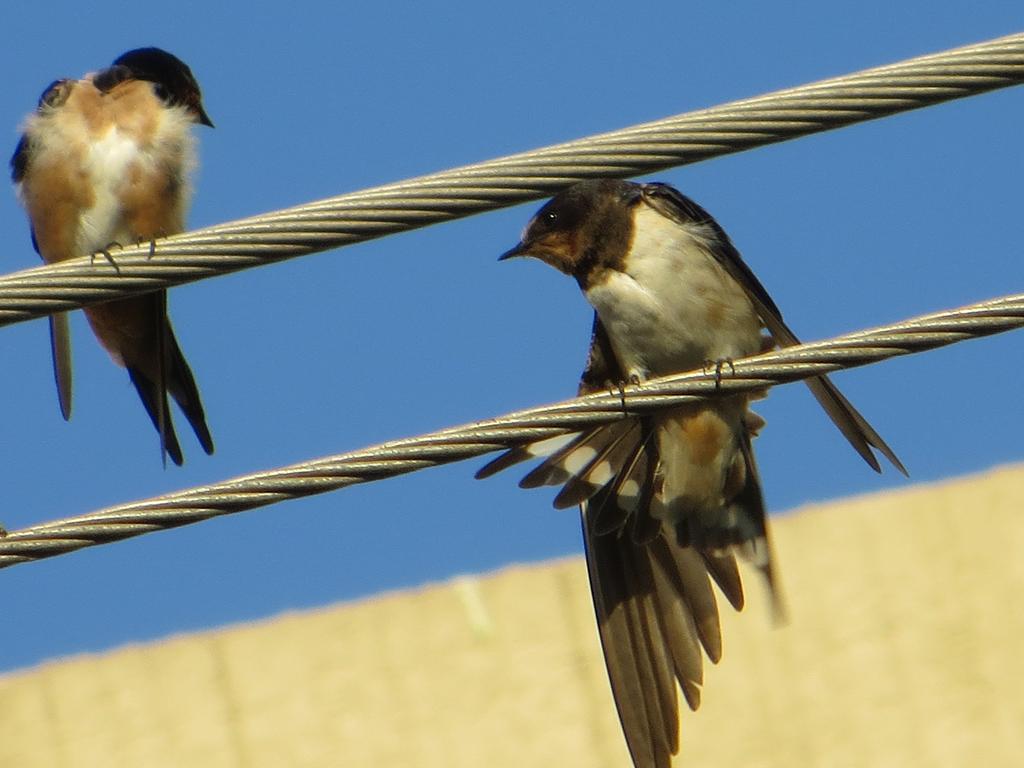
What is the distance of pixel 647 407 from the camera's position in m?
3.93

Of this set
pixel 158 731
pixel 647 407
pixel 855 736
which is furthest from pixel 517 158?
pixel 158 731

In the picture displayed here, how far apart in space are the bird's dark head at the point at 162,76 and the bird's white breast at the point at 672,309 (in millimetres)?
1671

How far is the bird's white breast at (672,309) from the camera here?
5.56 m

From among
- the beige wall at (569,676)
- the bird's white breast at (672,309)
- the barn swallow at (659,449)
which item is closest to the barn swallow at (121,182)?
the barn swallow at (659,449)

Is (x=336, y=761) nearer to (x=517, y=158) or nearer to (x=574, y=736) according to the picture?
(x=574, y=736)

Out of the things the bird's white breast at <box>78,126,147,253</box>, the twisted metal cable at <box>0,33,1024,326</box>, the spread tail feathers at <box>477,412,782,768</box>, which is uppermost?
the bird's white breast at <box>78,126,147,253</box>

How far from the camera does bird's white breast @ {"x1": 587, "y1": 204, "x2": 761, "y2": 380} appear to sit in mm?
5562

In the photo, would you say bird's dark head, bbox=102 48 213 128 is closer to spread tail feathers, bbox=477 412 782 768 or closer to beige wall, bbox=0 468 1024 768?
spread tail feathers, bbox=477 412 782 768

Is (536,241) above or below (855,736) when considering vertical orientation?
above

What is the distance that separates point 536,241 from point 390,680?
353cm

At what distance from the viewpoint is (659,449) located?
5527 millimetres

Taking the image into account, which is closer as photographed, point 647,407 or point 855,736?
point 647,407

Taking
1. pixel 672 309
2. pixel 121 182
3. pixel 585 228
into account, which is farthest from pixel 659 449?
pixel 121 182

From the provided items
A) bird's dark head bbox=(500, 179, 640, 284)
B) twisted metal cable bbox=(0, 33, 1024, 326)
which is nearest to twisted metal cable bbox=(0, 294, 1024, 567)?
twisted metal cable bbox=(0, 33, 1024, 326)
